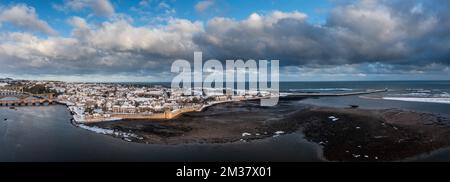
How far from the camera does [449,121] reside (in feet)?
126

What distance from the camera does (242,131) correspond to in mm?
33031

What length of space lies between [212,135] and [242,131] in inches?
138
